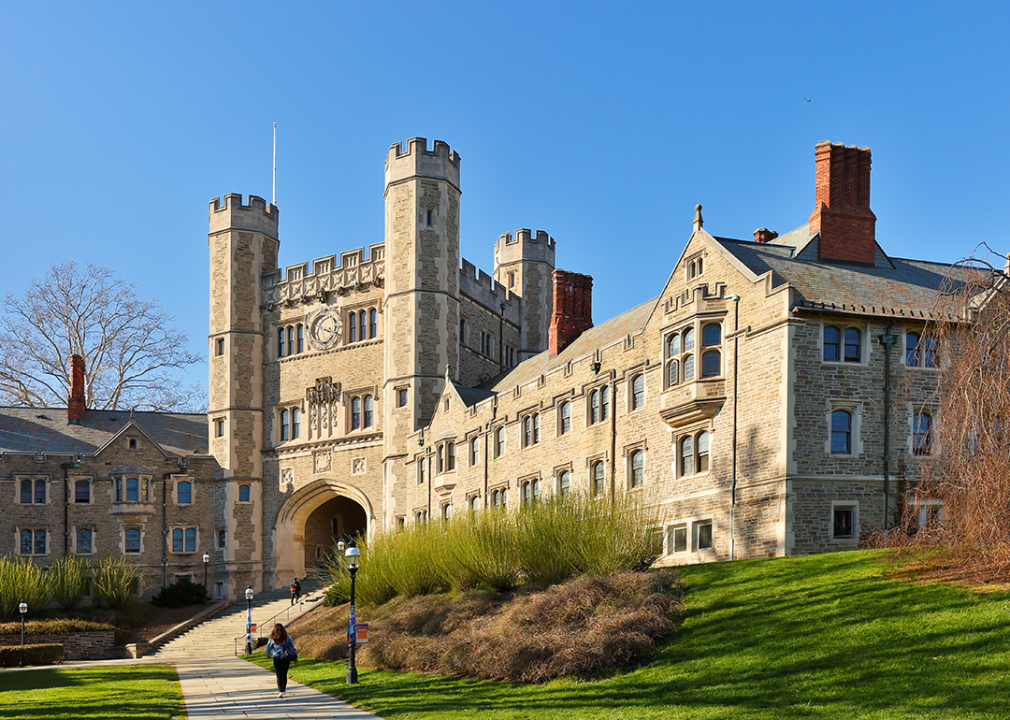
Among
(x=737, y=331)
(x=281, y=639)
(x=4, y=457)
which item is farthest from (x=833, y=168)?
(x=4, y=457)

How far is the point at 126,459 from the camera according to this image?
5725cm

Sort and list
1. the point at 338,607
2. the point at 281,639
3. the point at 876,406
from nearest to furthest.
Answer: the point at 281,639 → the point at 876,406 → the point at 338,607

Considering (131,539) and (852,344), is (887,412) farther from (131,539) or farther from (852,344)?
(131,539)

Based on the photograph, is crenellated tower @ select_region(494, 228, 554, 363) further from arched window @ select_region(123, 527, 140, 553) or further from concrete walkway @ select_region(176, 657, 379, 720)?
concrete walkway @ select_region(176, 657, 379, 720)

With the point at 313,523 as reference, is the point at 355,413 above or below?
above

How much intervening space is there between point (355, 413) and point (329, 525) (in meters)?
7.93

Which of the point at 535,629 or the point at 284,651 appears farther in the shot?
the point at 535,629

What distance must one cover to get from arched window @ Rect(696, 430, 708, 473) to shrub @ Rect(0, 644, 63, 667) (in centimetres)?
2237

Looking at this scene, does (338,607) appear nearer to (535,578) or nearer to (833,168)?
(535,578)

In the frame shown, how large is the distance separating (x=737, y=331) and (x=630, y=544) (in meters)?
6.91

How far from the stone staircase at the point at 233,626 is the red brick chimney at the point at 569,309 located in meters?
14.2

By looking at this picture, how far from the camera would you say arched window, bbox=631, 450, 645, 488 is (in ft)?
107

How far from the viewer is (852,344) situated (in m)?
27.7

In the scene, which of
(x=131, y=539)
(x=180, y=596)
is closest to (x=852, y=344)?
(x=180, y=596)
